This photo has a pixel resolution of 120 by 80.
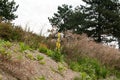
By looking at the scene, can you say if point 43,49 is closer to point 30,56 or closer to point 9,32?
point 9,32

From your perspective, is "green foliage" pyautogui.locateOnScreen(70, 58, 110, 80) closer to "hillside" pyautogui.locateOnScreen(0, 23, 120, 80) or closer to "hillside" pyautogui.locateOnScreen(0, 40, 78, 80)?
"hillside" pyautogui.locateOnScreen(0, 23, 120, 80)

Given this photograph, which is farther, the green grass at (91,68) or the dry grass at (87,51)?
the dry grass at (87,51)

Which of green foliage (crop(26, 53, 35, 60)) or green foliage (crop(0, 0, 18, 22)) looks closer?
green foliage (crop(26, 53, 35, 60))

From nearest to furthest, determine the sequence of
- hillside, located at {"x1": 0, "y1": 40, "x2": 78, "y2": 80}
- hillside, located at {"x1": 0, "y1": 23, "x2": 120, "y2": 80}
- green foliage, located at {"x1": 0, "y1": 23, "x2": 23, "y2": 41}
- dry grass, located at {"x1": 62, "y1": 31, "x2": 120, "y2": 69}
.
→ hillside, located at {"x1": 0, "y1": 40, "x2": 78, "y2": 80}, hillside, located at {"x1": 0, "y1": 23, "x2": 120, "y2": 80}, green foliage, located at {"x1": 0, "y1": 23, "x2": 23, "y2": 41}, dry grass, located at {"x1": 62, "y1": 31, "x2": 120, "y2": 69}

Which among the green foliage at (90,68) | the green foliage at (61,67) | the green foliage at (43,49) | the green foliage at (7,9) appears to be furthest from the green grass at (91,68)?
the green foliage at (7,9)

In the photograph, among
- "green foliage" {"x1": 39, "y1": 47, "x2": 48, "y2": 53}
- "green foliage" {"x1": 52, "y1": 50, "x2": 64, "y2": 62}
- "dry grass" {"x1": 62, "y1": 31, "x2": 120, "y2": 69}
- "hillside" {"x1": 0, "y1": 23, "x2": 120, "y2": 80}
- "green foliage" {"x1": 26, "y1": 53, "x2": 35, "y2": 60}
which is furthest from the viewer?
"dry grass" {"x1": 62, "y1": 31, "x2": 120, "y2": 69}

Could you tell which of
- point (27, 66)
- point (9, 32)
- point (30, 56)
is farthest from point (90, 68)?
point (27, 66)

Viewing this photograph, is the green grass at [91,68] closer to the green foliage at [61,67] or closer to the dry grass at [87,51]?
the dry grass at [87,51]

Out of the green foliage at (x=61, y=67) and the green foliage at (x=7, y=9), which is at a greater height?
the green foliage at (x=7, y=9)

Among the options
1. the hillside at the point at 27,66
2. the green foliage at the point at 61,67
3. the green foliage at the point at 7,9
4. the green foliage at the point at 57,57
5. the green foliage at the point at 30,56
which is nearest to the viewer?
the hillside at the point at 27,66

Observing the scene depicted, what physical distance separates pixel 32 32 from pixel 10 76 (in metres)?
5.47

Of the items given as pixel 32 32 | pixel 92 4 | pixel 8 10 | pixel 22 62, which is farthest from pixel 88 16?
pixel 22 62

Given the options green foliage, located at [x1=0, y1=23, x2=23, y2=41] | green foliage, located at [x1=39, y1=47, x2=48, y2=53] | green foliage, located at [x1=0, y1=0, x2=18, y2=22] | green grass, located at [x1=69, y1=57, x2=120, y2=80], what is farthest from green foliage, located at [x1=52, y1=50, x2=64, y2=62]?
green foliage, located at [x1=0, y1=0, x2=18, y2=22]

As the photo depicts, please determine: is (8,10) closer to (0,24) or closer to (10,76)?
(0,24)
